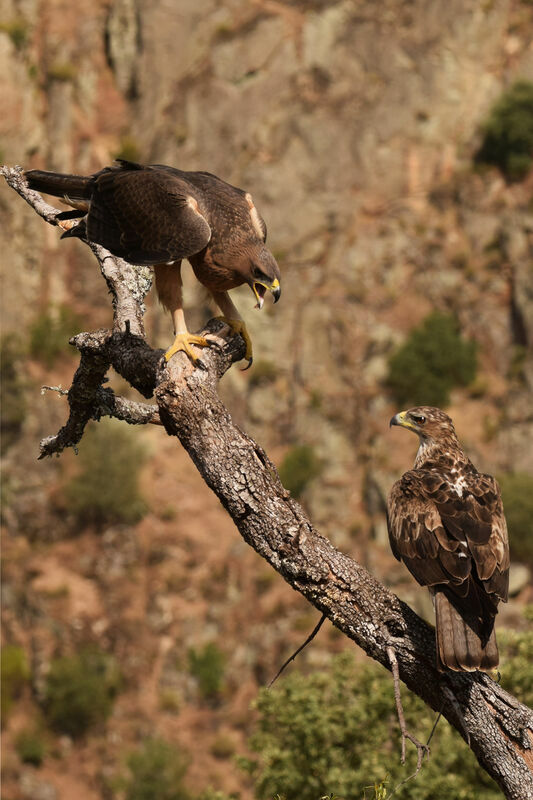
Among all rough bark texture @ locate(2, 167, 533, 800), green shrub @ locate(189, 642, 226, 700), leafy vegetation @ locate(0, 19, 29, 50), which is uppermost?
leafy vegetation @ locate(0, 19, 29, 50)

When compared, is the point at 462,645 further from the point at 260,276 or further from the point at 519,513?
the point at 519,513

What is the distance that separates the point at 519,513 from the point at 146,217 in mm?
25235

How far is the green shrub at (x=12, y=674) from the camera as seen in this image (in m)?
30.0

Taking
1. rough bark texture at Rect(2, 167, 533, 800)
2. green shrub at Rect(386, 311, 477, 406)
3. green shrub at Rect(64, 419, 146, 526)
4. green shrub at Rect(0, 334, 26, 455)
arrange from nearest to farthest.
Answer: rough bark texture at Rect(2, 167, 533, 800) < green shrub at Rect(64, 419, 146, 526) < green shrub at Rect(386, 311, 477, 406) < green shrub at Rect(0, 334, 26, 455)

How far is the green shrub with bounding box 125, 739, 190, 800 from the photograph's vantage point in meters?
27.6

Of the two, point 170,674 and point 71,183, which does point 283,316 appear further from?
point 71,183

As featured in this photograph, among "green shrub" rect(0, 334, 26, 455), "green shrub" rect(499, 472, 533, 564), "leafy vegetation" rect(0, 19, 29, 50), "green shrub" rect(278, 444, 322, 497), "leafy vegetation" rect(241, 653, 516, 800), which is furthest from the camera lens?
"leafy vegetation" rect(0, 19, 29, 50)

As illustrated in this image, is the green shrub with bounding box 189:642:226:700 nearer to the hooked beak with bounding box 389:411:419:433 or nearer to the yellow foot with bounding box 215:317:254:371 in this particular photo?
the hooked beak with bounding box 389:411:419:433

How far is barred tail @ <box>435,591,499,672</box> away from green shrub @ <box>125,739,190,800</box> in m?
24.7

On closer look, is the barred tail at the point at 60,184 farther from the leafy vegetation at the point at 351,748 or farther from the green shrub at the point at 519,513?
the green shrub at the point at 519,513

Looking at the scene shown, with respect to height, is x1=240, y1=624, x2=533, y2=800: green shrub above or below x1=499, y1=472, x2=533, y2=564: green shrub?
below

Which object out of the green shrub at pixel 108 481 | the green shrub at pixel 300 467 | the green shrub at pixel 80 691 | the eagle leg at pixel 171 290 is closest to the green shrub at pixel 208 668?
the green shrub at pixel 80 691

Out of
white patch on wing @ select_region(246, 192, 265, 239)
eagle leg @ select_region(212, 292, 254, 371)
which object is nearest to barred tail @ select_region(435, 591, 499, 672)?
eagle leg @ select_region(212, 292, 254, 371)

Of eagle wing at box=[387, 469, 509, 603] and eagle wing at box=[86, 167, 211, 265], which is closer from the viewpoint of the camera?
eagle wing at box=[387, 469, 509, 603]
